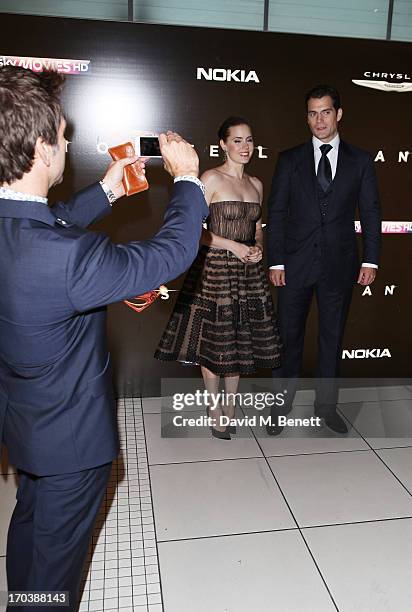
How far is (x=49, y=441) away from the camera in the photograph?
139 cm

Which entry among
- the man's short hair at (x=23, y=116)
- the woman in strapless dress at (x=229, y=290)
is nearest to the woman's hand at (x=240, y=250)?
the woman in strapless dress at (x=229, y=290)

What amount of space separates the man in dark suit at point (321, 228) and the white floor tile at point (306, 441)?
0.21 feet

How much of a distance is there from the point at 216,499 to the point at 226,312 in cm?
95

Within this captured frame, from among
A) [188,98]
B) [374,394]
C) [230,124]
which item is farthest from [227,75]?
[374,394]

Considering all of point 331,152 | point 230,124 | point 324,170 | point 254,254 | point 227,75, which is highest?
point 227,75

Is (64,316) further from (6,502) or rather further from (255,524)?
(6,502)

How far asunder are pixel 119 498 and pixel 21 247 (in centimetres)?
172

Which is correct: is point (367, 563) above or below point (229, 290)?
below

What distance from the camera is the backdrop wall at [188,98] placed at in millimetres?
3203

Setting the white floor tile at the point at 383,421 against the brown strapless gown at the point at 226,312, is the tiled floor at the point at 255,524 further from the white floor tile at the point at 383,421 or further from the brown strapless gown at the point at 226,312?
the brown strapless gown at the point at 226,312

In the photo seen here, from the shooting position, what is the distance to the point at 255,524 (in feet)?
7.80


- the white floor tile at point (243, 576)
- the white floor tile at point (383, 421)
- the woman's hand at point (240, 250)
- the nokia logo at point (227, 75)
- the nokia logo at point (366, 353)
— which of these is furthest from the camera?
the nokia logo at point (366, 353)

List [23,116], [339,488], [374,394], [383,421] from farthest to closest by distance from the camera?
[374,394] < [383,421] < [339,488] < [23,116]

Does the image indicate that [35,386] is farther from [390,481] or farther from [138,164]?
[390,481]
